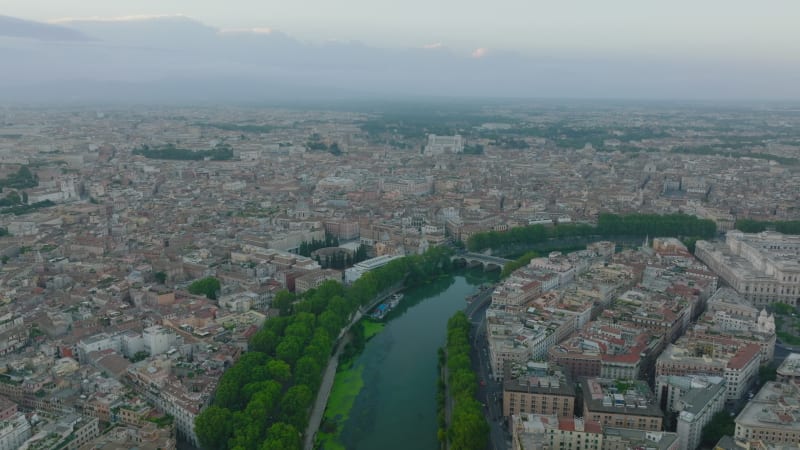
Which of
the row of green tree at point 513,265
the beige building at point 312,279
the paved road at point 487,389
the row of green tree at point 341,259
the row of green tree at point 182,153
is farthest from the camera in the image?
the row of green tree at point 182,153

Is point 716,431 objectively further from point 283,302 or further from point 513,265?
point 513,265

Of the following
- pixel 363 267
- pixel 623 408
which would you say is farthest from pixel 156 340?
pixel 623 408

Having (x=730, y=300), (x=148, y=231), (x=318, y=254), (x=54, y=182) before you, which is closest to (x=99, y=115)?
(x=54, y=182)

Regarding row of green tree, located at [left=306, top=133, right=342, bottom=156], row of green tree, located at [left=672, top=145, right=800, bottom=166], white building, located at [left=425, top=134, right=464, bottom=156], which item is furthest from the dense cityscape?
white building, located at [left=425, top=134, right=464, bottom=156]

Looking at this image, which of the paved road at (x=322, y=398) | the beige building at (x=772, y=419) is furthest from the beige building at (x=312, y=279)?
the beige building at (x=772, y=419)

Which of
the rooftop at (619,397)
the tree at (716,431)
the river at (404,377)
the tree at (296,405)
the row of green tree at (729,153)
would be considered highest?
the row of green tree at (729,153)

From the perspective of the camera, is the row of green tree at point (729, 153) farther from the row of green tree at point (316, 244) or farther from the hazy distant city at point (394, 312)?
the row of green tree at point (316, 244)

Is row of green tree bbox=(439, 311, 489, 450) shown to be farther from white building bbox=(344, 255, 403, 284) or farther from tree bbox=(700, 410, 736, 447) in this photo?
white building bbox=(344, 255, 403, 284)
